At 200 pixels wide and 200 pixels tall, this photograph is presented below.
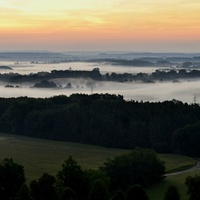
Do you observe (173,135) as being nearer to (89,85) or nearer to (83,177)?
(83,177)

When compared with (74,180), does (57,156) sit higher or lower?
lower

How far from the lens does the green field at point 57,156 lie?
44.7 meters

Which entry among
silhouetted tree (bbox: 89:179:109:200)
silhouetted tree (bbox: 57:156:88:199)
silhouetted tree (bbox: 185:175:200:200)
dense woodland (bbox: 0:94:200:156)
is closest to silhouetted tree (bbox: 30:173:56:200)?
silhouetted tree (bbox: 57:156:88:199)

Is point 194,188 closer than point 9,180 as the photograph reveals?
Yes

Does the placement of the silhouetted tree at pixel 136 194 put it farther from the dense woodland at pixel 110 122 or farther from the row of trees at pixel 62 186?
the dense woodland at pixel 110 122

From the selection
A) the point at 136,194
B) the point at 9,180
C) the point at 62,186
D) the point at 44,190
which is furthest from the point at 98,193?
the point at 9,180

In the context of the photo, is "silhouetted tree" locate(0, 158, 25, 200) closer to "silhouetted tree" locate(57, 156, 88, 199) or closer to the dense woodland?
"silhouetted tree" locate(57, 156, 88, 199)

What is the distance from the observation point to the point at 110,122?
71812mm

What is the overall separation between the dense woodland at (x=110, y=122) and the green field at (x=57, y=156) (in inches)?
105

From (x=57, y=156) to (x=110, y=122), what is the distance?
14926mm

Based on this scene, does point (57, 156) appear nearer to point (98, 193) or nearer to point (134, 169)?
point (134, 169)

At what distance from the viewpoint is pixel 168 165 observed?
2106 inches

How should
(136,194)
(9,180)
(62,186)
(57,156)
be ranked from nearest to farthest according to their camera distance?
(136,194) → (62,186) → (9,180) → (57,156)

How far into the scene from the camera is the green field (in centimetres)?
4470
